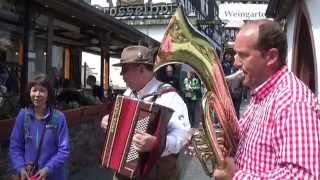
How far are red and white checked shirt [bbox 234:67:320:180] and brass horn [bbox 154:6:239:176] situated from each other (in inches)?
4.1

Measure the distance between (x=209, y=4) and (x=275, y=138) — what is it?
33.5 m

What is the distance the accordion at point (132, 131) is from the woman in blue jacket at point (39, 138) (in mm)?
1039

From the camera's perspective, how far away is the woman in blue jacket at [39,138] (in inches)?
172

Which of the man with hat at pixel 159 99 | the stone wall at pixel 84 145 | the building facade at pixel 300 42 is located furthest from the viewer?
the stone wall at pixel 84 145

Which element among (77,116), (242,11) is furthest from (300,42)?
(242,11)

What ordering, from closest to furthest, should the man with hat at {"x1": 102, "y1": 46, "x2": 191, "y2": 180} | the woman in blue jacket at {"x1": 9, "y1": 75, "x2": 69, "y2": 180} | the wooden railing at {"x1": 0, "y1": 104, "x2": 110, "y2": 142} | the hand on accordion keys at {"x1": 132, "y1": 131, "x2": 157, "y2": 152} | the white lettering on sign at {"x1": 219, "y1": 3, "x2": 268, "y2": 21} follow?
the hand on accordion keys at {"x1": 132, "y1": 131, "x2": 157, "y2": 152} < the man with hat at {"x1": 102, "y1": 46, "x2": 191, "y2": 180} < the woman in blue jacket at {"x1": 9, "y1": 75, "x2": 69, "y2": 180} < the wooden railing at {"x1": 0, "y1": 104, "x2": 110, "y2": 142} < the white lettering on sign at {"x1": 219, "y1": 3, "x2": 268, "y2": 21}

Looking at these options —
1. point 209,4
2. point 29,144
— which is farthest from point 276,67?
point 209,4

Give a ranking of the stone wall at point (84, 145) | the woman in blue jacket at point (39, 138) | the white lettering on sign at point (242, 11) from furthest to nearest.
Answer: the white lettering on sign at point (242, 11)
the stone wall at point (84, 145)
the woman in blue jacket at point (39, 138)

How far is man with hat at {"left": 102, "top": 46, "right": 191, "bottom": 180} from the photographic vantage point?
11.8 feet

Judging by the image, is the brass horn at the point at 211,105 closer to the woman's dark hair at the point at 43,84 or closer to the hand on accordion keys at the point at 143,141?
the hand on accordion keys at the point at 143,141

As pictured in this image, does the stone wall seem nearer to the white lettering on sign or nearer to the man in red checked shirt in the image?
the man in red checked shirt

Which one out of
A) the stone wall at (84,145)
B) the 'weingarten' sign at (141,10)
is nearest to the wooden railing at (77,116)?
the stone wall at (84,145)

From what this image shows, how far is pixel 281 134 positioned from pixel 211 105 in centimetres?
54

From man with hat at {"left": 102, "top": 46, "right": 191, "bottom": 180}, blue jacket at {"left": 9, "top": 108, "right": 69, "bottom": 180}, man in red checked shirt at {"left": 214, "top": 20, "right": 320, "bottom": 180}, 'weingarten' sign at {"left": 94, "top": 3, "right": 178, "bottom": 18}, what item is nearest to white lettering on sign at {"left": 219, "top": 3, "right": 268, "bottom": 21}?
'weingarten' sign at {"left": 94, "top": 3, "right": 178, "bottom": 18}
